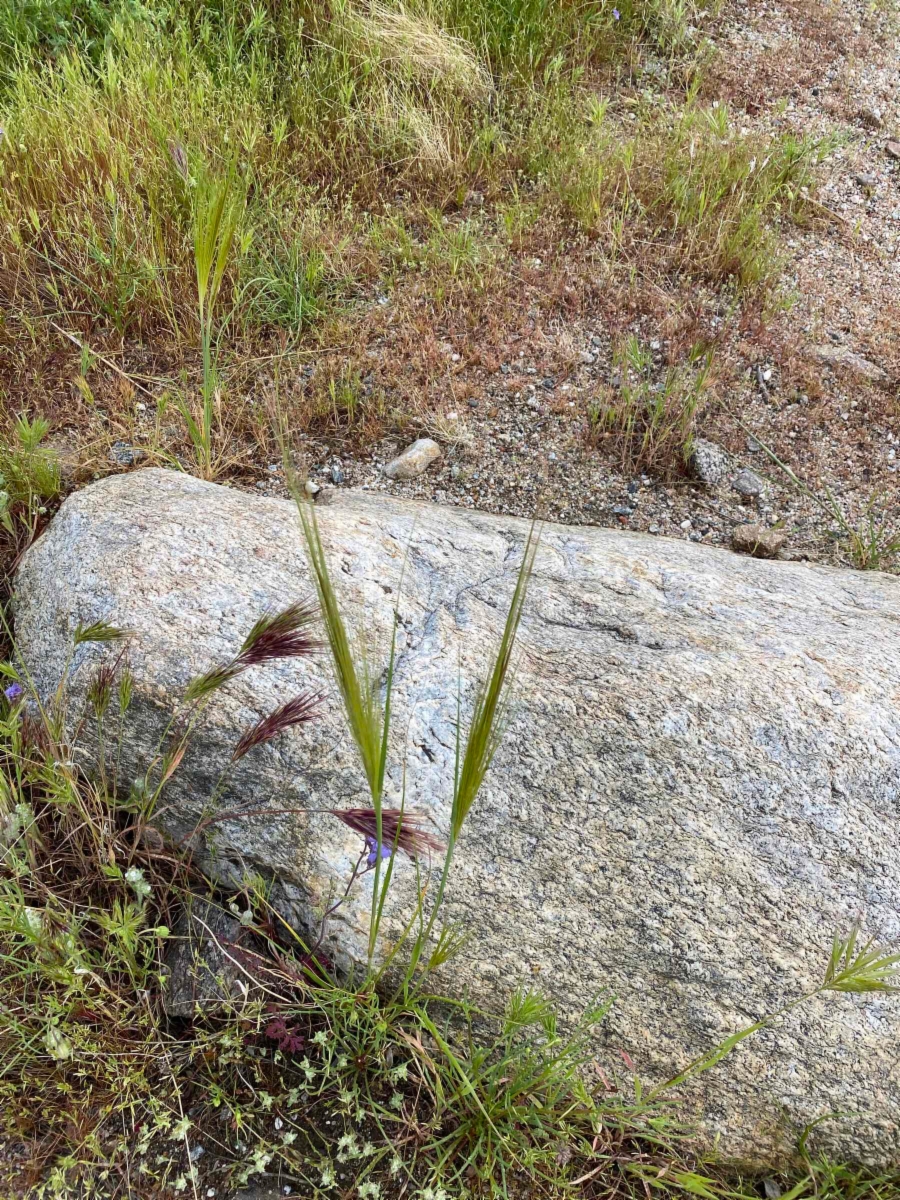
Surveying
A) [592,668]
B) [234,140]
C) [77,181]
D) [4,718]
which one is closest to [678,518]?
[592,668]

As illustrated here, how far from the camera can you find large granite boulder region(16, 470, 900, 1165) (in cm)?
170

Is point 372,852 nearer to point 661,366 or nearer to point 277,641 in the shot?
point 277,641

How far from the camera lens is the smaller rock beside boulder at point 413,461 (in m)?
3.13

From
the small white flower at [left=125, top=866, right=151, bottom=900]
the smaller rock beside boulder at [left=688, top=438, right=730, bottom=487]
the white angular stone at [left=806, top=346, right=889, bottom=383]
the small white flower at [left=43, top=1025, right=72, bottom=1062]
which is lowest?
the small white flower at [left=43, top=1025, right=72, bottom=1062]

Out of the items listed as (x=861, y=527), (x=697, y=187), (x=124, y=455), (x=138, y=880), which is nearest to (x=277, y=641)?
(x=138, y=880)

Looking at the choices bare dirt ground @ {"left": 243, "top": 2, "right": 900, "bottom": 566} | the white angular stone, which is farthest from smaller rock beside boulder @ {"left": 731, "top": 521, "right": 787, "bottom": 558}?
the white angular stone

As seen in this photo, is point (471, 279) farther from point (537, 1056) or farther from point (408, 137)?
point (537, 1056)

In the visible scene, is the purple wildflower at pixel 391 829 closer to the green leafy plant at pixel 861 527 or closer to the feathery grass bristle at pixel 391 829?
the feathery grass bristle at pixel 391 829

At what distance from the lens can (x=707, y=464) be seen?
3170mm

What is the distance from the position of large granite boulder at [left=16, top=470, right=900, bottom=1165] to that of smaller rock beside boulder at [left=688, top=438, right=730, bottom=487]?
1.03 meters

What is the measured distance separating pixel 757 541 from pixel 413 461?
1.26m

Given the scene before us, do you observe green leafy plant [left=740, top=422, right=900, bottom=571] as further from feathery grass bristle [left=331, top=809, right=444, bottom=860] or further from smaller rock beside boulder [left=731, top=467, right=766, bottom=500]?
feathery grass bristle [left=331, top=809, right=444, bottom=860]

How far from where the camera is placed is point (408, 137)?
387 centimetres

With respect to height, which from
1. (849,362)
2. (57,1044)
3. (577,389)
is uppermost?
(849,362)
